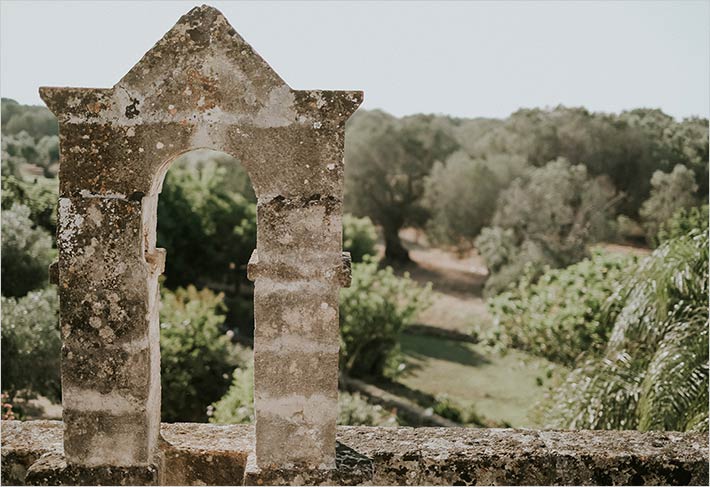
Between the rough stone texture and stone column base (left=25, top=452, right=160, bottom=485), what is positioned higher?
the rough stone texture

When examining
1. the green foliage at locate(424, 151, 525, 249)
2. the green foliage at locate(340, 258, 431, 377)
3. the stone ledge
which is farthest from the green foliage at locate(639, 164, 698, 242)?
the stone ledge

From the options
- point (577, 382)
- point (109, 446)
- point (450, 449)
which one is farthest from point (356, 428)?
point (577, 382)

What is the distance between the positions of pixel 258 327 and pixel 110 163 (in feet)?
3.67

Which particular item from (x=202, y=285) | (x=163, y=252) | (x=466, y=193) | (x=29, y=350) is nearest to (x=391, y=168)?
(x=466, y=193)

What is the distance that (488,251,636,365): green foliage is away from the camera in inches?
484

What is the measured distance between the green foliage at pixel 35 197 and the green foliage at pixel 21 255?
43.4 inches

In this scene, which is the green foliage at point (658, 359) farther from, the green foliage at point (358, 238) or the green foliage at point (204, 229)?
the green foliage at point (358, 238)

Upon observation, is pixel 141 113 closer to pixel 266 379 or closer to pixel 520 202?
pixel 266 379

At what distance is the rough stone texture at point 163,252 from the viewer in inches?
134

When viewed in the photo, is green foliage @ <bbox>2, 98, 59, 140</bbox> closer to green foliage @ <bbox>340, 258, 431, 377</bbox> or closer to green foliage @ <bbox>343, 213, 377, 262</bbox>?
green foliage @ <bbox>340, 258, 431, 377</bbox>

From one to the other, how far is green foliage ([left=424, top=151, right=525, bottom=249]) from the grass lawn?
7.11m

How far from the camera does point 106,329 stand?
11.7 ft

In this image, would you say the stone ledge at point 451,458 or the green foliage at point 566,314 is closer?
the stone ledge at point 451,458

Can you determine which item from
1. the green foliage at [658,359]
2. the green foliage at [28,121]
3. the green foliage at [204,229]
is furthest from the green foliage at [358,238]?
the green foliage at [658,359]
